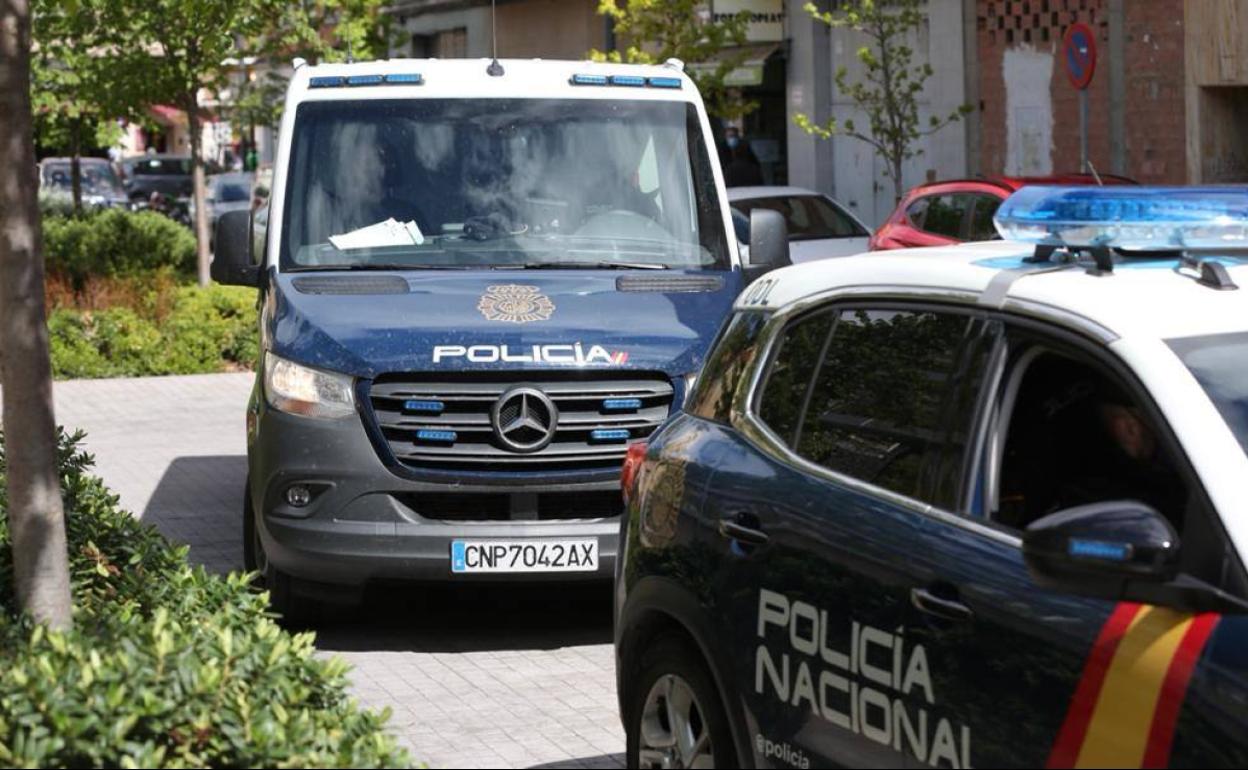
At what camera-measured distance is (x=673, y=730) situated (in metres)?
5.44

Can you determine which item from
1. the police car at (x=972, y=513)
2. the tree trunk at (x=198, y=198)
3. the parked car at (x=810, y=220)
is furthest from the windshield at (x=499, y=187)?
the tree trunk at (x=198, y=198)

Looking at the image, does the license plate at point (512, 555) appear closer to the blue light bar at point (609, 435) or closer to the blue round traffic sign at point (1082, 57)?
the blue light bar at point (609, 435)

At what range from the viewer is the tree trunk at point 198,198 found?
85.8 ft

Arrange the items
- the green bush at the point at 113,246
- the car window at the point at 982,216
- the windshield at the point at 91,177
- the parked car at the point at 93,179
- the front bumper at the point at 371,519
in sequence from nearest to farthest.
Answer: the front bumper at the point at 371,519 < the car window at the point at 982,216 < the green bush at the point at 113,246 < the parked car at the point at 93,179 < the windshield at the point at 91,177

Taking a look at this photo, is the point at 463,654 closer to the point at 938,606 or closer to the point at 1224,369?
the point at 938,606

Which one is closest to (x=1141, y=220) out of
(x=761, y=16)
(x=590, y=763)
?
(x=590, y=763)

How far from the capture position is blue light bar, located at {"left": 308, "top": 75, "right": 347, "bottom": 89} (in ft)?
32.7

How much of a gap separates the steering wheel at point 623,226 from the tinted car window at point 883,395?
15.2 ft

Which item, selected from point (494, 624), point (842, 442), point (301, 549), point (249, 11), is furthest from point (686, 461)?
point (249, 11)

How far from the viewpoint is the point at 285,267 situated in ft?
31.2

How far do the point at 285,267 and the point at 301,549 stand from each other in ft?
4.70

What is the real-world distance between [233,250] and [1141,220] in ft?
19.0

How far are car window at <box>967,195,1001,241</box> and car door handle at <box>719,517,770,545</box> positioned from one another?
14.8 metres

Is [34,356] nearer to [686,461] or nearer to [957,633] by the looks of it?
[686,461]
